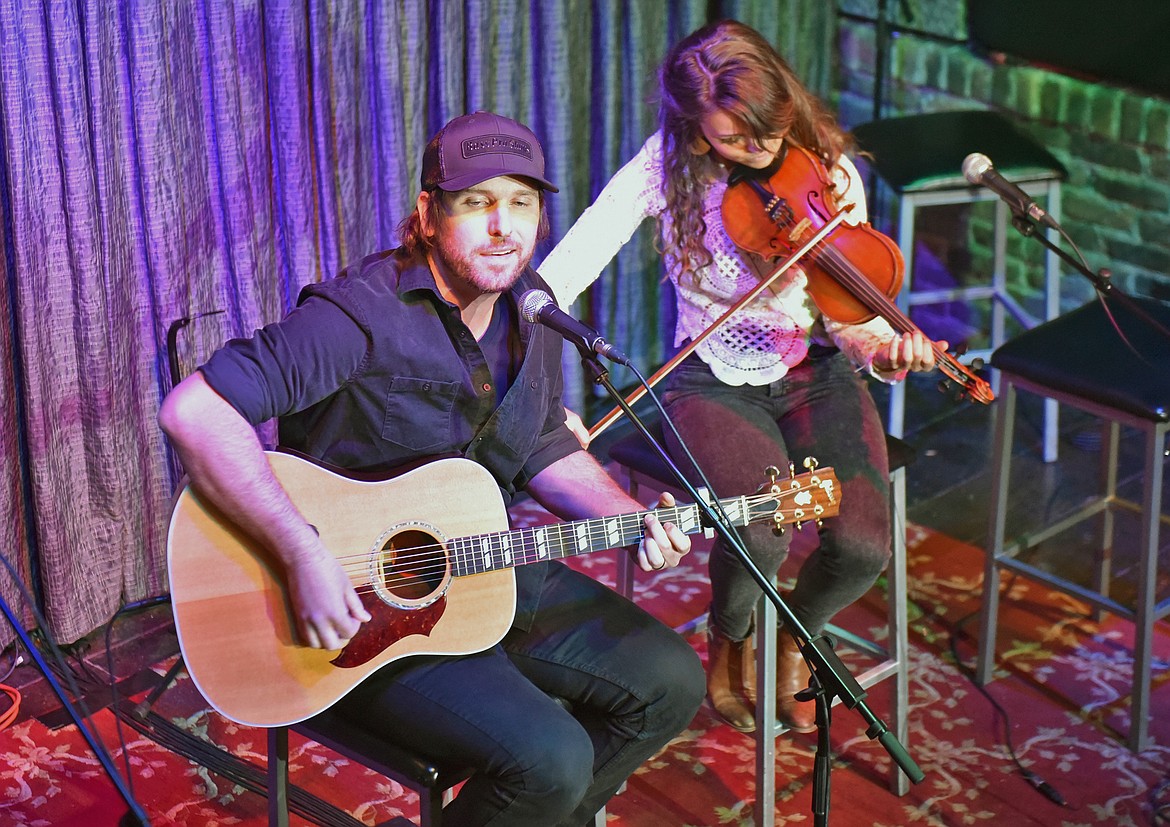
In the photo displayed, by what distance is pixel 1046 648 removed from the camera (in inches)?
133

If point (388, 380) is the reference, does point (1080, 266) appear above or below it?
above

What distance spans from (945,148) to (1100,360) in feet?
4.14

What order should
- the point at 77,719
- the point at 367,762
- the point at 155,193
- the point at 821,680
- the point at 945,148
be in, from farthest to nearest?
the point at 945,148
the point at 155,193
the point at 367,762
the point at 821,680
the point at 77,719

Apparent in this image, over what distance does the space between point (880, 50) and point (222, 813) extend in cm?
339

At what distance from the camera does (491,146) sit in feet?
7.32

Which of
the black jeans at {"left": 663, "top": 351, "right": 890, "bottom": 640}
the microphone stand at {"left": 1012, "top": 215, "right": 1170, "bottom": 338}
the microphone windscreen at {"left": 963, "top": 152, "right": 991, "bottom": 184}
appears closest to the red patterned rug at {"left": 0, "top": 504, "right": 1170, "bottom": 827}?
the black jeans at {"left": 663, "top": 351, "right": 890, "bottom": 640}

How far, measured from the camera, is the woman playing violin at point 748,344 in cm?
271

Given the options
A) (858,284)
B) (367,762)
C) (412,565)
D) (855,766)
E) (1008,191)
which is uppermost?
(1008,191)

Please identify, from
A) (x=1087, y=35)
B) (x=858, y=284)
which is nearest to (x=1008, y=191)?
(x=858, y=284)

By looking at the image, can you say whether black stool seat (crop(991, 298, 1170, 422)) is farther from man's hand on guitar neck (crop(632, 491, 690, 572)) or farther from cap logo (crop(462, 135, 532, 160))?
cap logo (crop(462, 135, 532, 160))

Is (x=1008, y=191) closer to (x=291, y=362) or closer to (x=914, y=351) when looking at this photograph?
(x=914, y=351)

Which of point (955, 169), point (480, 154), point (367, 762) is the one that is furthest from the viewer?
point (955, 169)

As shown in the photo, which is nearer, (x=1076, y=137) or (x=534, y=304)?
(x=534, y=304)

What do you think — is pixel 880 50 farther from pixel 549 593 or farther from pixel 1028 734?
pixel 549 593
